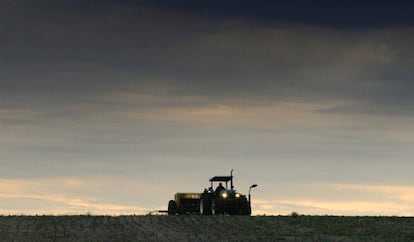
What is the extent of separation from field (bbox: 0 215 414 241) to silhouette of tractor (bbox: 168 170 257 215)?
548 centimetres

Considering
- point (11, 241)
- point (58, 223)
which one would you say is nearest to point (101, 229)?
point (58, 223)

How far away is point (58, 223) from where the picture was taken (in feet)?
140

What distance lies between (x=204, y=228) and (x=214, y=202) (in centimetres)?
1280

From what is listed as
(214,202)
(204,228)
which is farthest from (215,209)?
(204,228)

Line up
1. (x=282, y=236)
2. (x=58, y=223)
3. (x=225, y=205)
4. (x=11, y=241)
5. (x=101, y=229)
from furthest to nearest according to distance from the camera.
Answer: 1. (x=225, y=205)
2. (x=58, y=223)
3. (x=101, y=229)
4. (x=282, y=236)
5. (x=11, y=241)

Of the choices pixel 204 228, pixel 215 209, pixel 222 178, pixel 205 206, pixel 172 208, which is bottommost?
pixel 204 228

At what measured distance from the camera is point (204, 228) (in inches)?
1601

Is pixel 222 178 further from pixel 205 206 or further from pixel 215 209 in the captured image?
pixel 215 209

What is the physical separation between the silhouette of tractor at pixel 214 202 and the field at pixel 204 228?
5476 millimetres

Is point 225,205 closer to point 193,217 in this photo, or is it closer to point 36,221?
point 193,217

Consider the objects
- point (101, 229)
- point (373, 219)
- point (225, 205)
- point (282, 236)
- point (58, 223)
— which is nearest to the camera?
point (282, 236)

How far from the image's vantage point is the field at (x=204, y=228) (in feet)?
118

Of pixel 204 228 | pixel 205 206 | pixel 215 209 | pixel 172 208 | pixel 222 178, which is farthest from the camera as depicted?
pixel 172 208

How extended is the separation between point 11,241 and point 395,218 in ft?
77.5
